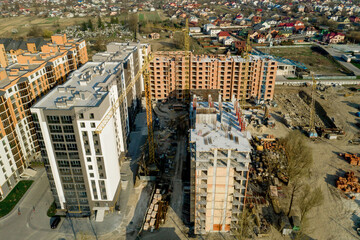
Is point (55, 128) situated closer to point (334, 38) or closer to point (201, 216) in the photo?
point (201, 216)

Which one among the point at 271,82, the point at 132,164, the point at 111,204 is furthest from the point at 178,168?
the point at 271,82

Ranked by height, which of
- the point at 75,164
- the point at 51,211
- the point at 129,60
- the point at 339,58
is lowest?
the point at 51,211

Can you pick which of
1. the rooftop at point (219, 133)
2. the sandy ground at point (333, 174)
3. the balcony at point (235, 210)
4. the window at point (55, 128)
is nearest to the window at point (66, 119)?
the window at point (55, 128)

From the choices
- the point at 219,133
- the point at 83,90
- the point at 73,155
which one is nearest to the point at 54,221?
the point at 73,155

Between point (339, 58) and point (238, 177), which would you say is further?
point (339, 58)

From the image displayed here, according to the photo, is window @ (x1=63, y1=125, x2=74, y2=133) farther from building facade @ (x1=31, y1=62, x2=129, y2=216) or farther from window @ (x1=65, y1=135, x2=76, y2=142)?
window @ (x1=65, y1=135, x2=76, y2=142)

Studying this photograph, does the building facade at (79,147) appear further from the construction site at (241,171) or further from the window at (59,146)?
the construction site at (241,171)

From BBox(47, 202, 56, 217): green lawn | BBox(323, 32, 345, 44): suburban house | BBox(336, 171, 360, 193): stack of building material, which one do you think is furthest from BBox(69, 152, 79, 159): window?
BBox(323, 32, 345, 44): suburban house
